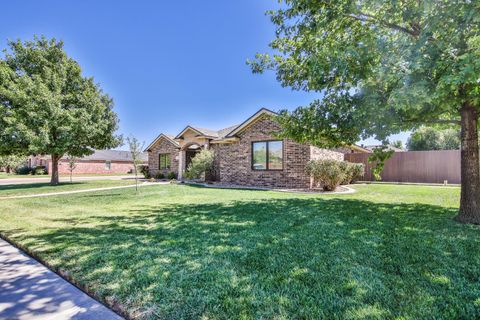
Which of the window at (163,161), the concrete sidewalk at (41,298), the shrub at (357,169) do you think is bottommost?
the concrete sidewalk at (41,298)

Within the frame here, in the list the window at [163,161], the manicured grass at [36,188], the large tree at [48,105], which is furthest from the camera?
the window at [163,161]

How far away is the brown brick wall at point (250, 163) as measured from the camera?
1348cm

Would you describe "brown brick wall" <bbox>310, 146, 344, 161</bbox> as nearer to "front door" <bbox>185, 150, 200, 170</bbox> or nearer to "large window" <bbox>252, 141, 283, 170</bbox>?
"large window" <bbox>252, 141, 283, 170</bbox>

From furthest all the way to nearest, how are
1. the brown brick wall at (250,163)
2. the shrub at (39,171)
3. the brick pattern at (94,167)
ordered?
the brick pattern at (94,167), the shrub at (39,171), the brown brick wall at (250,163)

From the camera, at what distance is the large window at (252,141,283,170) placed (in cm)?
1425

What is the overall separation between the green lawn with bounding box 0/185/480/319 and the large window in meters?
7.80

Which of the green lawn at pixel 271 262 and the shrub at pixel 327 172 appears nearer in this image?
the green lawn at pixel 271 262

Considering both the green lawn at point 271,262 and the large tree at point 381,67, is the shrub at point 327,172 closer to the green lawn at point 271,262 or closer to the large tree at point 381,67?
the large tree at point 381,67

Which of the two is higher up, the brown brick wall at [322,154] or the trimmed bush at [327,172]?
the brown brick wall at [322,154]

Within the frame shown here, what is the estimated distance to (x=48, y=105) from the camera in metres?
14.9

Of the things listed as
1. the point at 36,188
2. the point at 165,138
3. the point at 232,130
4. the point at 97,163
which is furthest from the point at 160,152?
the point at 97,163

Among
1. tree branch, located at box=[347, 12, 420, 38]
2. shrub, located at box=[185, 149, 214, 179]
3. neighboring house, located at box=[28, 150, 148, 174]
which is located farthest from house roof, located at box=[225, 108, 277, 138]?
neighboring house, located at box=[28, 150, 148, 174]

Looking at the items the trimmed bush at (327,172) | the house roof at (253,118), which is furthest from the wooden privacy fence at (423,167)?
the house roof at (253,118)

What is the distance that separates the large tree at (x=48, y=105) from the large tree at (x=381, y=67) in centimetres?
1375
